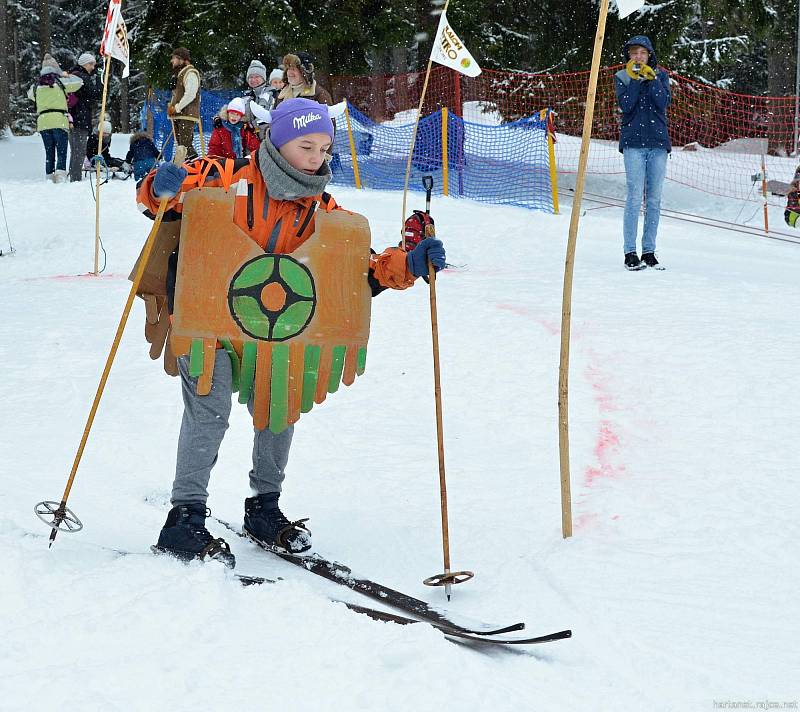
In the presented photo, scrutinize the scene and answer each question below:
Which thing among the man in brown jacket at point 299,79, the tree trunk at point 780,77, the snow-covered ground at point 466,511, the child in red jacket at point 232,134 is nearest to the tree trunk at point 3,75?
the child in red jacket at point 232,134

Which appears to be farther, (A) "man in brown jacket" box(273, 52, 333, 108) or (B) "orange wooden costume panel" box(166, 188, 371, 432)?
(A) "man in brown jacket" box(273, 52, 333, 108)

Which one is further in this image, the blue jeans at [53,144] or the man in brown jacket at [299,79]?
the blue jeans at [53,144]

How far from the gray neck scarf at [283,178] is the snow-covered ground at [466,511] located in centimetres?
130

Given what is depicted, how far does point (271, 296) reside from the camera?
11.1ft

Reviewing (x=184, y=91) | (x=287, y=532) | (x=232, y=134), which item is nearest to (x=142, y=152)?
(x=184, y=91)

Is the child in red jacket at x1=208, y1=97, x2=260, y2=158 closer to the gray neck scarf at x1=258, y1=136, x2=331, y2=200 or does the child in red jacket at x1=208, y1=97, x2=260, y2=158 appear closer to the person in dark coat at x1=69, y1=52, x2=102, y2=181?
the person in dark coat at x1=69, y1=52, x2=102, y2=181

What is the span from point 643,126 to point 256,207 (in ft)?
17.5

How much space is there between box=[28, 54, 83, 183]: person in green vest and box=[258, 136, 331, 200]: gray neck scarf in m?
12.3

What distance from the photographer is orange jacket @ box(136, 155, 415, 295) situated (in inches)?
132

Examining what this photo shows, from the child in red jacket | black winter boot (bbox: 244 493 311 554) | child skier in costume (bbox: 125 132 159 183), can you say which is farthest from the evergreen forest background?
black winter boot (bbox: 244 493 311 554)

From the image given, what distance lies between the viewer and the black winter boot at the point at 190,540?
324 cm

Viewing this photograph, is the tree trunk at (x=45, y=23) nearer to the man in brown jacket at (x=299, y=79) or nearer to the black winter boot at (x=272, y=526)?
the man in brown jacket at (x=299, y=79)

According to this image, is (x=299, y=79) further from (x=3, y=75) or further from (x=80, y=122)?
(x=3, y=75)

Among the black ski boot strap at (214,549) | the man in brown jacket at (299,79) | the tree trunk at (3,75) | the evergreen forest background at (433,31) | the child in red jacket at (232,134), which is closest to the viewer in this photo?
the black ski boot strap at (214,549)
